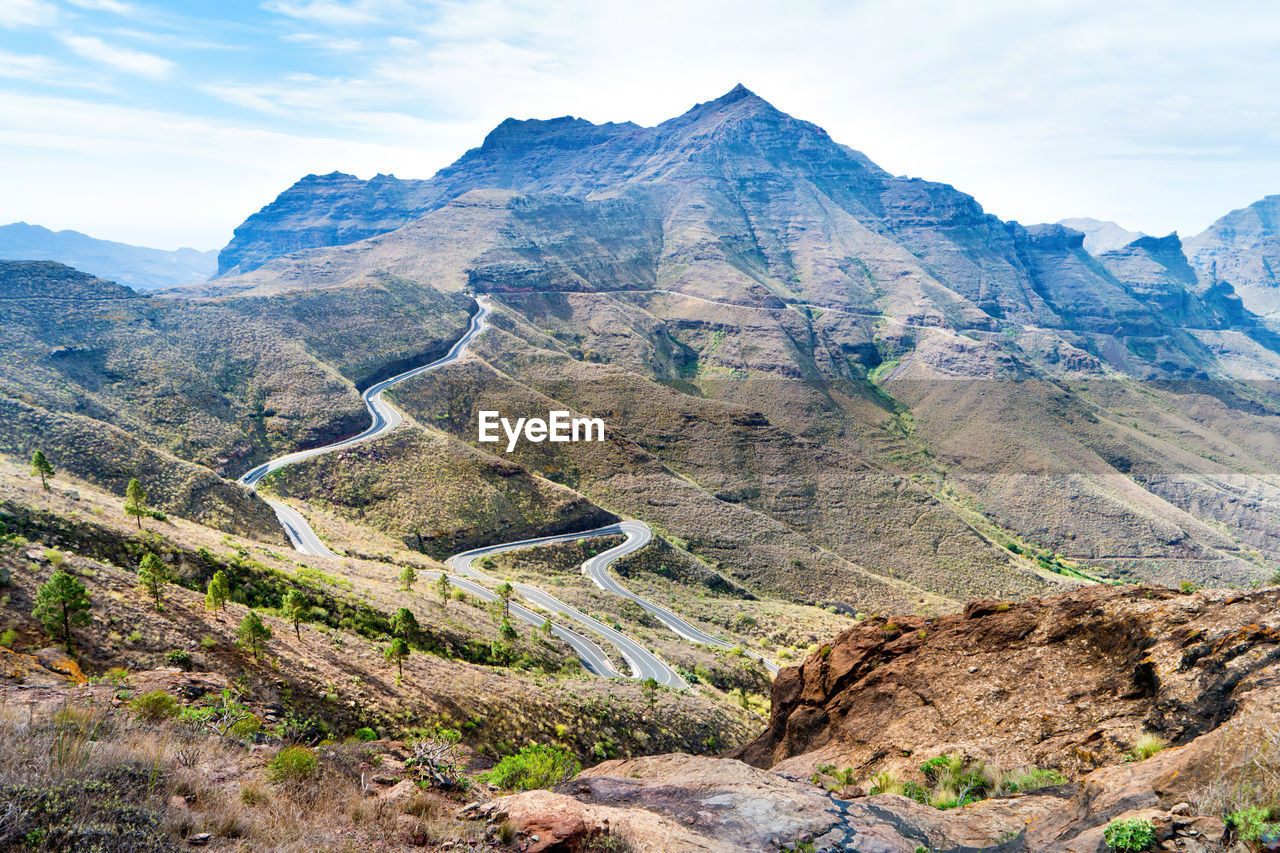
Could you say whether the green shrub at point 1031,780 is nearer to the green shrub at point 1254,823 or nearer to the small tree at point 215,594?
the green shrub at point 1254,823

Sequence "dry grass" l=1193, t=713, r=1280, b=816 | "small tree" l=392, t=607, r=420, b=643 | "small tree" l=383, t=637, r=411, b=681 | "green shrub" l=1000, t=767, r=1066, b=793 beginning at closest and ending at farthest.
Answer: "dry grass" l=1193, t=713, r=1280, b=816 → "green shrub" l=1000, t=767, r=1066, b=793 → "small tree" l=383, t=637, r=411, b=681 → "small tree" l=392, t=607, r=420, b=643

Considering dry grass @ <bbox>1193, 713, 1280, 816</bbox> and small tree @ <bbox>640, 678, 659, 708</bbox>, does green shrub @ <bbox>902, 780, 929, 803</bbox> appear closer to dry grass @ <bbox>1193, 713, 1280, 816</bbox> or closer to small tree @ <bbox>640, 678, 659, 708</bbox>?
dry grass @ <bbox>1193, 713, 1280, 816</bbox>

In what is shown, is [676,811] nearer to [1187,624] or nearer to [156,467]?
[1187,624]

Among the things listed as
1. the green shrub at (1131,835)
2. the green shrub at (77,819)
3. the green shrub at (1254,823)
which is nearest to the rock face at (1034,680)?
the green shrub at (1254,823)

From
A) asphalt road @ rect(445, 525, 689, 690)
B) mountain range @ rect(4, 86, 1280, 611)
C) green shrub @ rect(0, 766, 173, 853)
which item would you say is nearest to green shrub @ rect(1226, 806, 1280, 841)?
green shrub @ rect(0, 766, 173, 853)

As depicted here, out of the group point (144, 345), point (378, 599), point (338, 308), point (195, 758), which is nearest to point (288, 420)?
point (144, 345)
